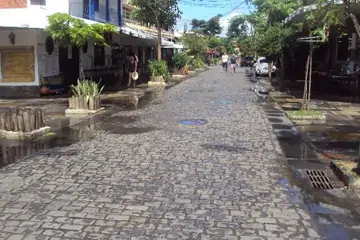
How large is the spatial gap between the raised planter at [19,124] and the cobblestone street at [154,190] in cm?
127

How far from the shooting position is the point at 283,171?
7398 millimetres

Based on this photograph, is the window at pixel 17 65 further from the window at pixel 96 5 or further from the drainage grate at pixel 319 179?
the drainage grate at pixel 319 179

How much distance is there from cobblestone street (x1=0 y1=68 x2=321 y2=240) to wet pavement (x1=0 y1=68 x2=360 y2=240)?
0.01 metres

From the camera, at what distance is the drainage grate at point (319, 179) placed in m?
6.65

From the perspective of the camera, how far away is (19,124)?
988 centimetres

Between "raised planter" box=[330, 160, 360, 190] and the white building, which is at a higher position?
the white building

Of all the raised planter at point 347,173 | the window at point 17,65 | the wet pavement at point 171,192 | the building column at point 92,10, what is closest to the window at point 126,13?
the building column at point 92,10

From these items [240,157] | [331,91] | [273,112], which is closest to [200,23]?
[331,91]

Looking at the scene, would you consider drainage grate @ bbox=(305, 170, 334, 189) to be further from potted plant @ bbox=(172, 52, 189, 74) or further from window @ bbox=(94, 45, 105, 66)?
potted plant @ bbox=(172, 52, 189, 74)

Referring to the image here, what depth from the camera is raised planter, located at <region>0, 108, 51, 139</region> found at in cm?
981

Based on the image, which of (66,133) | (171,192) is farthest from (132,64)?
(171,192)

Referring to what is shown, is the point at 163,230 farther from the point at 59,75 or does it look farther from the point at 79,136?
the point at 59,75

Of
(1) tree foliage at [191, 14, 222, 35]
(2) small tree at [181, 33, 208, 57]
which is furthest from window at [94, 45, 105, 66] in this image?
(1) tree foliage at [191, 14, 222, 35]

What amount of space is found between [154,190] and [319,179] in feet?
8.58
